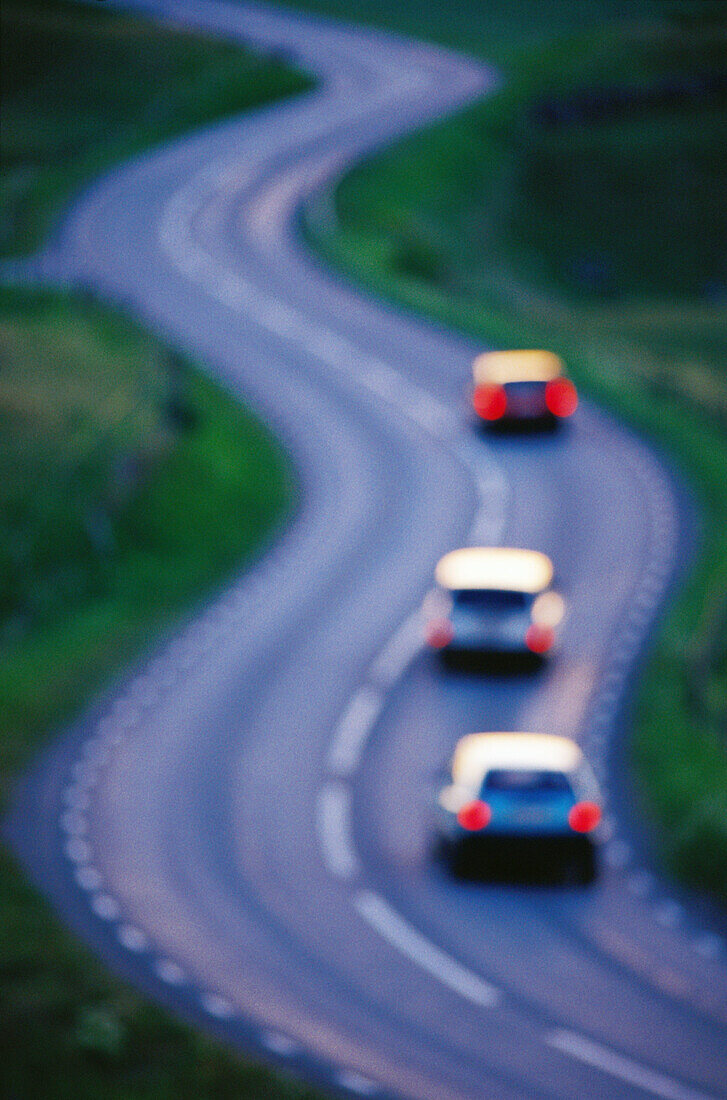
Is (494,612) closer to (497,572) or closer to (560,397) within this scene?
(497,572)

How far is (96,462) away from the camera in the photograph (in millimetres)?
38188

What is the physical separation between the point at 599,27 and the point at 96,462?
6769 centimetres

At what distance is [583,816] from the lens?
20.0 meters

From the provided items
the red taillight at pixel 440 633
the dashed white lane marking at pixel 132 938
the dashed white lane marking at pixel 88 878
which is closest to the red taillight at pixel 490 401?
the red taillight at pixel 440 633

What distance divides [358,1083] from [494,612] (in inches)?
511

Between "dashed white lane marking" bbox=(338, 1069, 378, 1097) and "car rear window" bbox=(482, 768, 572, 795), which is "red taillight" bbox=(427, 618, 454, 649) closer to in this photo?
"car rear window" bbox=(482, 768, 572, 795)

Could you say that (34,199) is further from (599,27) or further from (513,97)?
(599,27)

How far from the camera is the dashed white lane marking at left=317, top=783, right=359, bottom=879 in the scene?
2136 centimetres

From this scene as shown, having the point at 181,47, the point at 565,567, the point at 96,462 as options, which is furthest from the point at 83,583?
the point at 181,47

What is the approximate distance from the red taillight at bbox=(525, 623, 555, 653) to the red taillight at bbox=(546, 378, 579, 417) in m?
15.5

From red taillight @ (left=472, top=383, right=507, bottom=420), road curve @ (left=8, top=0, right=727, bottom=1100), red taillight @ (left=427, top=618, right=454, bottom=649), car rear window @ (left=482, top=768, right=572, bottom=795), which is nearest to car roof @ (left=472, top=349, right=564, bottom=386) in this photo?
red taillight @ (left=472, top=383, right=507, bottom=420)

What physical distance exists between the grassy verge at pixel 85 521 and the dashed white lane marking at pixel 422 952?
307cm

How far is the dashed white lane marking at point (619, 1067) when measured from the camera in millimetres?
15609

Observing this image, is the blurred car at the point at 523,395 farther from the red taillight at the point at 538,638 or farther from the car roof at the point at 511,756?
the car roof at the point at 511,756
